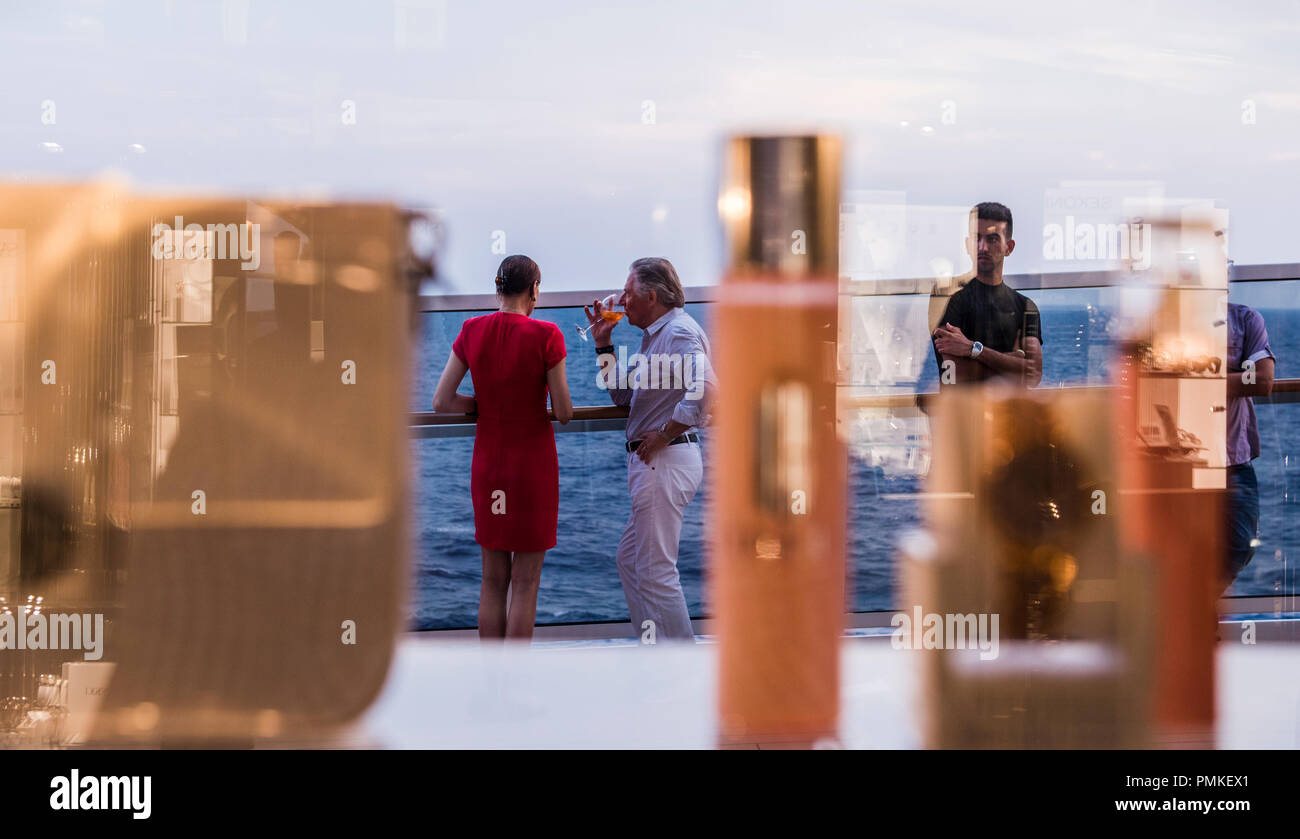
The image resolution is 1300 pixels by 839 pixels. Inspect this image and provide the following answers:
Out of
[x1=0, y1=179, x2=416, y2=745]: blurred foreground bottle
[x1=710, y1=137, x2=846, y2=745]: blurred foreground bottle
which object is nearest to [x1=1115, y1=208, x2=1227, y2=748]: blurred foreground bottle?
[x1=710, y1=137, x2=846, y2=745]: blurred foreground bottle

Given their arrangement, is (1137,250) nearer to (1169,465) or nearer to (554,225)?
(1169,465)

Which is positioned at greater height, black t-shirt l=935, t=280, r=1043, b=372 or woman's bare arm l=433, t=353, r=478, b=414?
black t-shirt l=935, t=280, r=1043, b=372

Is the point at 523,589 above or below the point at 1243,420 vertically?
below

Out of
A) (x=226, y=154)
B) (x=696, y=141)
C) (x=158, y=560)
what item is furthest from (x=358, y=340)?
(x=696, y=141)

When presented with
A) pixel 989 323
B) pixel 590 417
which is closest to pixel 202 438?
pixel 590 417

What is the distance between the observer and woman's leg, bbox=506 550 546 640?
272cm

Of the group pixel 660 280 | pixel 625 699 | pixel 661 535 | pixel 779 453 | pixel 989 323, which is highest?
pixel 660 280

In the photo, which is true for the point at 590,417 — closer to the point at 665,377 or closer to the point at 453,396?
the point at 665,377

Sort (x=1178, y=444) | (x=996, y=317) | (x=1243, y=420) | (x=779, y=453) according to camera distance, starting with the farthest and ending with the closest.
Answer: (x=1243, y=420)
(x=996, y=317)
(x=1178, y=444)
(x=779, y=453)

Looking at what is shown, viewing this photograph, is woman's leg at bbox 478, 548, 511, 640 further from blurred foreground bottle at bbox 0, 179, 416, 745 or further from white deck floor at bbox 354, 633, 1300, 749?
blurred foreground bottle at bbox 0, 179, 416, 745

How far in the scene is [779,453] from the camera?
2277mm

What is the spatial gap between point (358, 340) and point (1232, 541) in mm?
1947

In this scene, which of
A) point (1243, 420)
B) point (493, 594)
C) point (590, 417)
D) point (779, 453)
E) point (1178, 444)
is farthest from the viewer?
point (590, 417)
